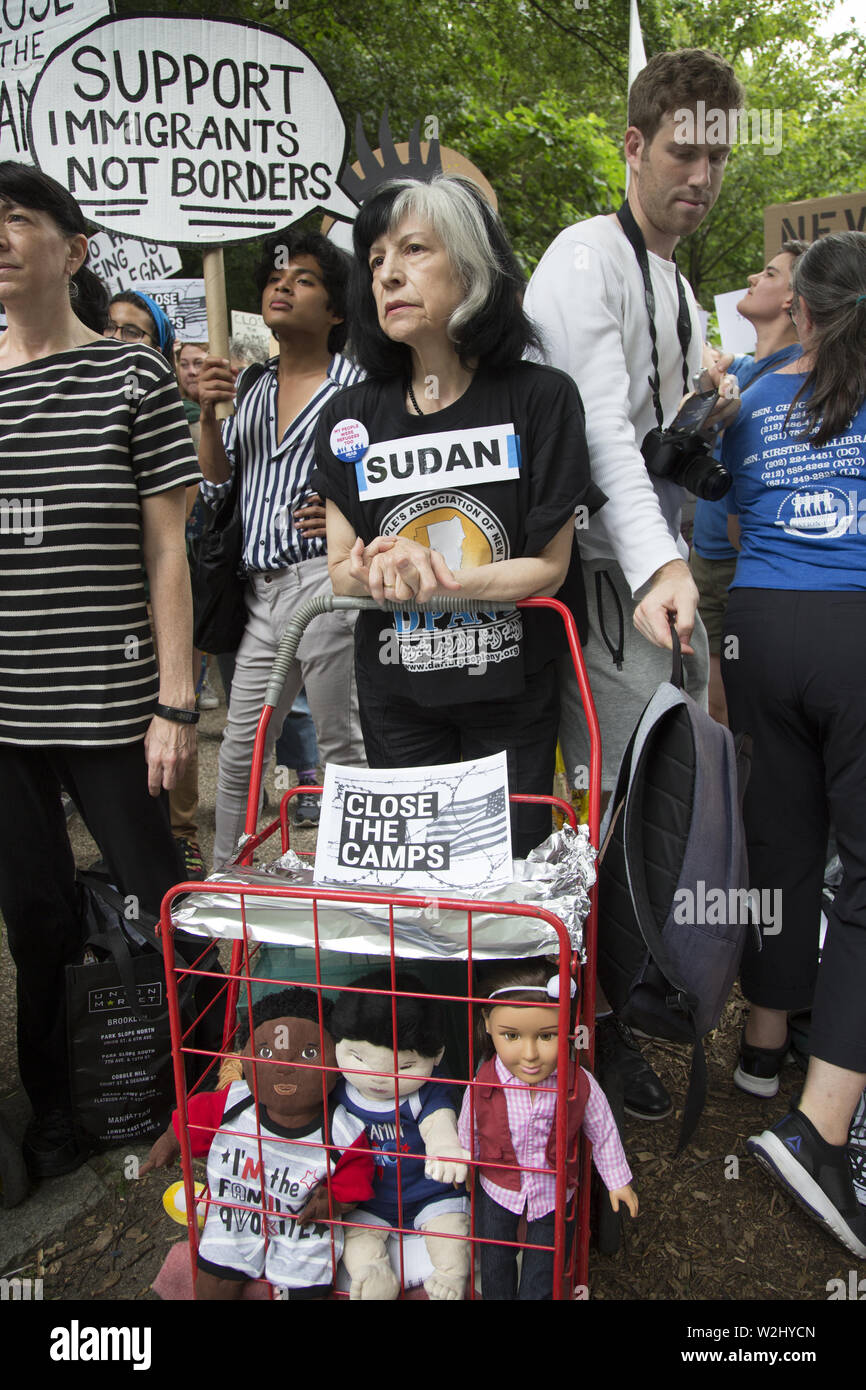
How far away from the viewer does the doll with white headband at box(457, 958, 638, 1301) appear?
Answer: 1475 mm

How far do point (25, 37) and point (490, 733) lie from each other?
3.78m

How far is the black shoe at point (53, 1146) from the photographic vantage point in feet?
7.40

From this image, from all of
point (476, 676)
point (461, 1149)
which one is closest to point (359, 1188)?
point (461, 1149)

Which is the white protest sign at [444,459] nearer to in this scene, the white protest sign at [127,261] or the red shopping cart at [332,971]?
the red shopping cart at [332,971]

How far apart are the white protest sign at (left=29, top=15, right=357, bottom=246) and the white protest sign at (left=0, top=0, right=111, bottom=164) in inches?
46.1

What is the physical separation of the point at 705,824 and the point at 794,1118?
3.04 feet

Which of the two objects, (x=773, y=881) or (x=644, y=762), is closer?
(x=644, y=762)

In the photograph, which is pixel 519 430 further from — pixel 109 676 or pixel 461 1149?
pixel 461 1149

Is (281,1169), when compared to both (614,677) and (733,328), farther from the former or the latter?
(733,328)

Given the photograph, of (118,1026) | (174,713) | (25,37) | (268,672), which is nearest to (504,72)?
(25,37)

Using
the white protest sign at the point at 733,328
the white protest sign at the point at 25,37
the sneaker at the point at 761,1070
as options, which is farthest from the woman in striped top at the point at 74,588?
the white protest sign at the point at 733,328

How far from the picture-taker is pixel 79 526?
6.68 ft

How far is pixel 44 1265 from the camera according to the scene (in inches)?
79.9

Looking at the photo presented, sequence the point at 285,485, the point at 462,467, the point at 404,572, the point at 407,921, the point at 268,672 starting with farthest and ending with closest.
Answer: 1. the point at 268,672
2. the point at 285,485
3. the point at 462,467
4. the point at 404,572
5. the point at 407,921
